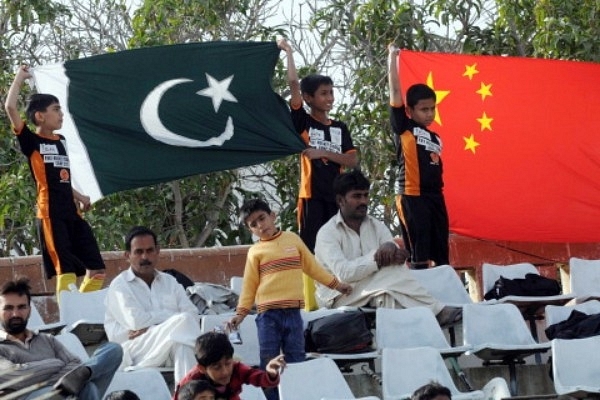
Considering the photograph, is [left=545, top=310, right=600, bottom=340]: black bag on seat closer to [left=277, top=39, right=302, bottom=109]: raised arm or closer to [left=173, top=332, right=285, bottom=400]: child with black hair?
[left=277, top=39, right=302, bottom=109]: raised arm

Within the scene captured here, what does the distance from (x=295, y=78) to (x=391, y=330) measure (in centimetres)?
222

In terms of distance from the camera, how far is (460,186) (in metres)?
13.4

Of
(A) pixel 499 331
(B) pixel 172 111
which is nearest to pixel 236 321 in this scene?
(A) pixel 499 331

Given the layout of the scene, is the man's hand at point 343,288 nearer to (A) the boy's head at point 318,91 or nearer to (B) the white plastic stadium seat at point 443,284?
(B) the white plastic stadium seat at point 443,284

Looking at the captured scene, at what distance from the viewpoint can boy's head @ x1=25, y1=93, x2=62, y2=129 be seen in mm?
11125

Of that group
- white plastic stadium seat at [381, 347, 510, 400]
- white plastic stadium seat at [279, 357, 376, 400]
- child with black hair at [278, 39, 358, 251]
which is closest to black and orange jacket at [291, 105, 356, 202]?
child with black hair at [278, 39, 358, 251]

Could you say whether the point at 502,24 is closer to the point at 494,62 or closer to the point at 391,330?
the point at 494,62

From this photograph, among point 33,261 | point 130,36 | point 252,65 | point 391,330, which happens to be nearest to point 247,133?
point 252,65

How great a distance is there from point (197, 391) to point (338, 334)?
2.07 meters

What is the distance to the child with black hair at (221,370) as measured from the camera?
27.1 feet

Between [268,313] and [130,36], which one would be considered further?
[130,36]

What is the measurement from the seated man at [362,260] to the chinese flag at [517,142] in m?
2.38

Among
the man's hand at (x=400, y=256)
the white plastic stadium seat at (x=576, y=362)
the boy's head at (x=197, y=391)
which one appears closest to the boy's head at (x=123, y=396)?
the boy's head at (x=197, y=391)

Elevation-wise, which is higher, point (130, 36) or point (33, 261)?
point (130, 36)
